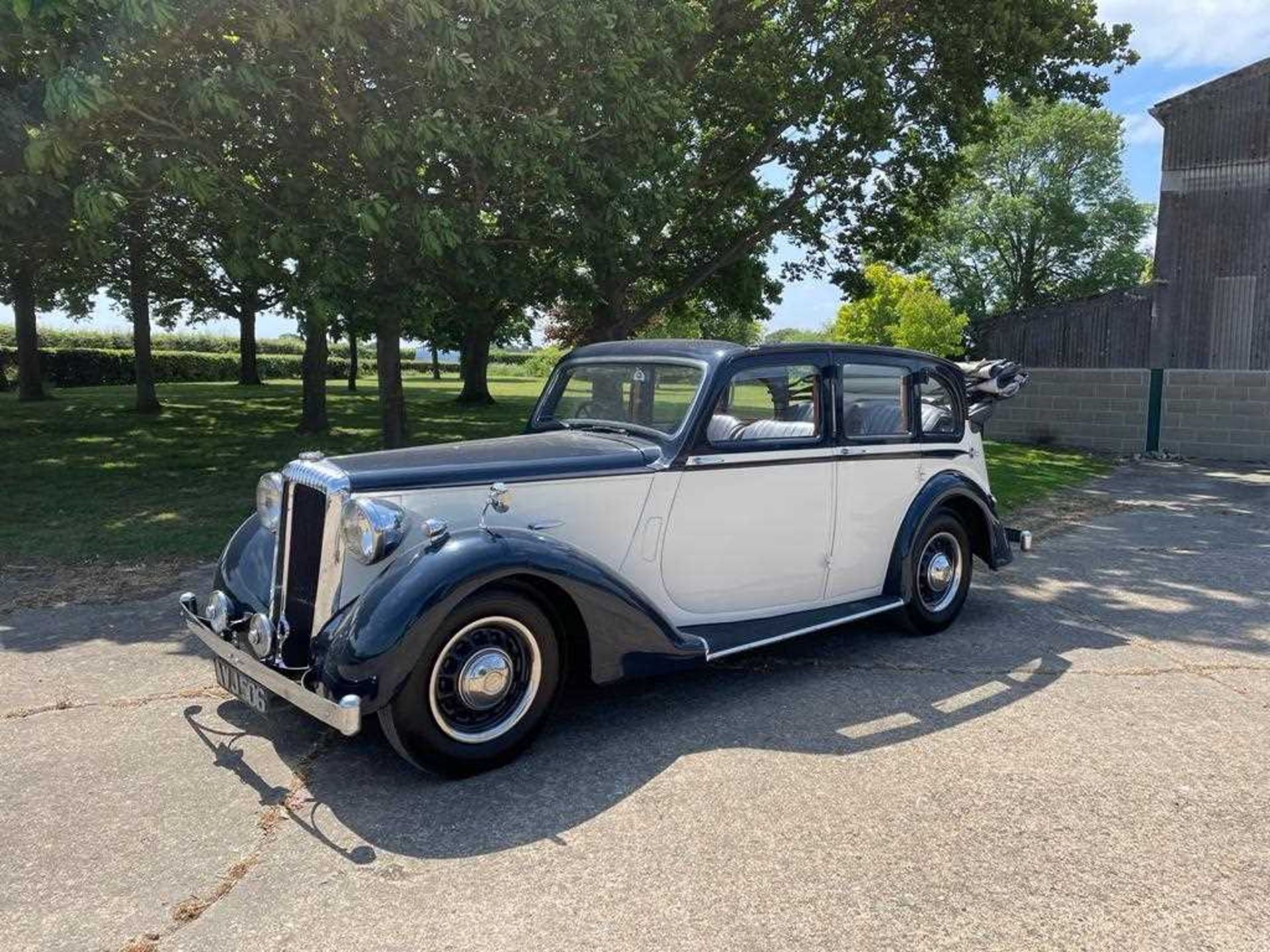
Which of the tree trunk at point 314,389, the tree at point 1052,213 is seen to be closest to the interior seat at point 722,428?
the tree trunk at point 314,389

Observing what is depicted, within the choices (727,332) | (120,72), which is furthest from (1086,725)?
(727,332)

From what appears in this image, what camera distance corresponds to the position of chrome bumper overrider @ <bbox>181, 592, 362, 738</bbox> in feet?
10.3

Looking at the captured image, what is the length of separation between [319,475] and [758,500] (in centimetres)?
213

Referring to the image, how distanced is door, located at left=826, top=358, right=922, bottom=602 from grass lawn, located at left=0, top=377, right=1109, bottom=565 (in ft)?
17.5

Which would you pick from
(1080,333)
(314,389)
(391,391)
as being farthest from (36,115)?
(1080,333)

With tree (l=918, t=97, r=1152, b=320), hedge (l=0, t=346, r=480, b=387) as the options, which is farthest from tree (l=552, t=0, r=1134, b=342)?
tree (l=918, t=97, r=1152, b=320)

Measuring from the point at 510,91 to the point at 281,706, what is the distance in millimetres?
7127

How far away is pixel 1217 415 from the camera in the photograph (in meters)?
15.1

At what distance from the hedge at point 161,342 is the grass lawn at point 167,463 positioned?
11091 millimetres

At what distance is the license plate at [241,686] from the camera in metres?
3.54

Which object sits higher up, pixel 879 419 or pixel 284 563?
pixel 879 419

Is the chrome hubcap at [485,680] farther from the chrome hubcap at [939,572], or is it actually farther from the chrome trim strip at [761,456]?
the chrome hubcap at [939,572]

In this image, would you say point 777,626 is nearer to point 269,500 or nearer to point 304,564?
point 304,564

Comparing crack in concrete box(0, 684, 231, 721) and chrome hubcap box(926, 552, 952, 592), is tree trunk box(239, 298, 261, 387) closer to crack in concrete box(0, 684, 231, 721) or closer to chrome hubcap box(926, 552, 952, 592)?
crack in concrete box(0, 684, 231, 721)
